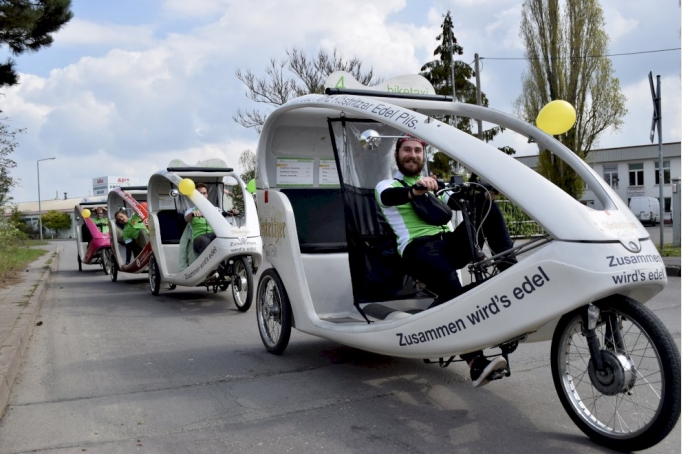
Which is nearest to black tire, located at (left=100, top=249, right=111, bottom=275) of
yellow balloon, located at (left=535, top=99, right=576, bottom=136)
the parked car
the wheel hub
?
yellow balloon, located at (left=535, top=99, right=576, bottom=136)

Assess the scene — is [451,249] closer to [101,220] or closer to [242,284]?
[242,284]

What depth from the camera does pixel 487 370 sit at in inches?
154

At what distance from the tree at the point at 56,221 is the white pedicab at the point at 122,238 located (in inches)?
2515

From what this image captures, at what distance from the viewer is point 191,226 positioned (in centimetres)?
1061

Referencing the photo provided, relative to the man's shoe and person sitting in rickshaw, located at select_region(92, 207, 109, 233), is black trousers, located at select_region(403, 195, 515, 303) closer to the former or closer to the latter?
the man's shoe

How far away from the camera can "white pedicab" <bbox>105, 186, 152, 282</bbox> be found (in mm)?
13133

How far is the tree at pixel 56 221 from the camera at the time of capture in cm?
7488

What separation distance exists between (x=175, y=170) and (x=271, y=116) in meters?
5.20

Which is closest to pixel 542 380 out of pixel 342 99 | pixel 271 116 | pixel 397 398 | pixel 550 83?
pixel 397 398

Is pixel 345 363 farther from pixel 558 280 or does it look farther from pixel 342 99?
pixel 558 280

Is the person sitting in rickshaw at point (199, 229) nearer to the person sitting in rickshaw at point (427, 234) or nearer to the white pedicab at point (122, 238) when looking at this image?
the white pedicab at point (122, 238)

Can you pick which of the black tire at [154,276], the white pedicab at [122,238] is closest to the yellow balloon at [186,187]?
the black tire at [154,276]

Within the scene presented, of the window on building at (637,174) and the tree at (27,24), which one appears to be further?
the window on building at (637,174)

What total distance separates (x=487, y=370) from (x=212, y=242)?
637cm
